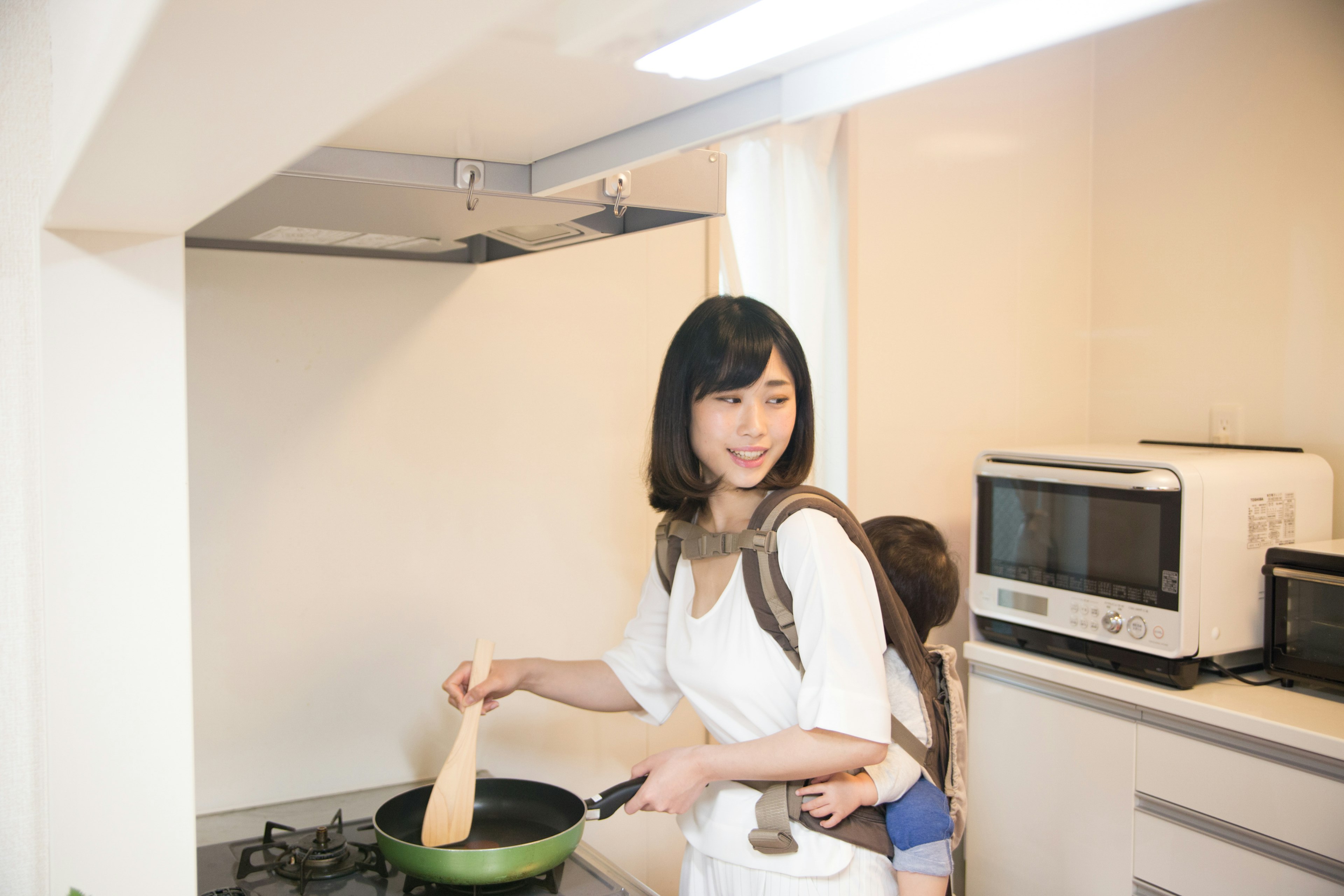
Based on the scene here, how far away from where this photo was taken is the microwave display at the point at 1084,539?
71.1 inches

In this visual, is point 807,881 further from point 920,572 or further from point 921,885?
point 920,572

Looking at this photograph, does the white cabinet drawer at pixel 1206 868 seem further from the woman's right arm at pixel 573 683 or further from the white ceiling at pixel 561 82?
the white ceiling at pixel 561 82

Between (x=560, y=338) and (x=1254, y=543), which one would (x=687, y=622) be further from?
(x=1254, y=543)

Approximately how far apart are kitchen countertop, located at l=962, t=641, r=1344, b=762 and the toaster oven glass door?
2.3 inches

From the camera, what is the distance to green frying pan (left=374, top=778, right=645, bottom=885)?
3.91ft

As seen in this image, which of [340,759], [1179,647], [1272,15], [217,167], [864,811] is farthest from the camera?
[1272,15]

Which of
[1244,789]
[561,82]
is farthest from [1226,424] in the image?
[561,82]

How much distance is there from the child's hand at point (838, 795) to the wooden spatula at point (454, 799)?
1.47 ft

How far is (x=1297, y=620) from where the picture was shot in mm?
1766

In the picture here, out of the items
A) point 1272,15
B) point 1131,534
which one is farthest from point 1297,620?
point 1272,15

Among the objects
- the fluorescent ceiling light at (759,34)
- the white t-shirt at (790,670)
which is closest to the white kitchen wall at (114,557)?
the fluorescent ceiling light at (759,34)

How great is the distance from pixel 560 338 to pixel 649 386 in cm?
21

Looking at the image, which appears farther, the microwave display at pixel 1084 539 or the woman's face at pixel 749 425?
the microwave display at pixel 1084 539

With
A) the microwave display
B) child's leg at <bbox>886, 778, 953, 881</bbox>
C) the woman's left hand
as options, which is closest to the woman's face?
the woman's left hand
